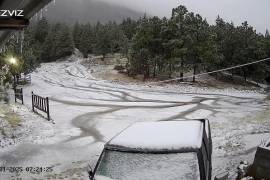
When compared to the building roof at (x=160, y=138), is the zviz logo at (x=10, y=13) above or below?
above

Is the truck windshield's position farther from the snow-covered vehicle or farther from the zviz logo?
the zviz logo

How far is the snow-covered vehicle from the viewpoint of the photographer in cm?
584

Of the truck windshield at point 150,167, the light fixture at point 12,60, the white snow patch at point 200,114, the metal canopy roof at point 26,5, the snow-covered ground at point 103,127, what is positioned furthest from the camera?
the light fixture at point 12,60

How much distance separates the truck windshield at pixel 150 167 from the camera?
19.0 feet

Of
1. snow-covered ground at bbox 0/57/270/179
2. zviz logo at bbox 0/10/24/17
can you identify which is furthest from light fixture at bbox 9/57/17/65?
zviz logo at bbox 0/10/24/17

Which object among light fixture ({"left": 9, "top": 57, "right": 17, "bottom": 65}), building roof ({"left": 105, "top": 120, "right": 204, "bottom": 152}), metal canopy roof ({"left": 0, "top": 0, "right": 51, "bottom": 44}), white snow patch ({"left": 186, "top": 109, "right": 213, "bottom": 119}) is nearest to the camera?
metal canopy roof ({"left": 0, "top": 0, "right": 51, "bottom": 44})

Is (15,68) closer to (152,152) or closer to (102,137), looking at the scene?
(102,137)

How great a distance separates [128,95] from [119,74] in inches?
892

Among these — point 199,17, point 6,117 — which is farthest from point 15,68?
point 199,17

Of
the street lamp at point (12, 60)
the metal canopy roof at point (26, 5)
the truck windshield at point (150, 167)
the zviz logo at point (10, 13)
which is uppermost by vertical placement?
the metal canopy roof at point (26, 5)

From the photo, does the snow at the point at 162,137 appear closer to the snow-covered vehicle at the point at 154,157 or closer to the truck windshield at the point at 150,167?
the snow-covered vehicle at the point at 154,157

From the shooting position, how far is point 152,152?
20.1 ft

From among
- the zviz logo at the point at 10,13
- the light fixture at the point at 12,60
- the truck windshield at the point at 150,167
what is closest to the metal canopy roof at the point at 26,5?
the zviz logo at the point at 10,13

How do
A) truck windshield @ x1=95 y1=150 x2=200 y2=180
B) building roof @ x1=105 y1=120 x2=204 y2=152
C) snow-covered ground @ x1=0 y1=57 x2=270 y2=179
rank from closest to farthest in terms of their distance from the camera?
truck windshield @ x1=95 y1=150 x2=200 y2=180 < building roof @ x1=105 y1=120 x2=204 y2=152 < snow-covered ground @ x1=0 y1=57 x2=270 y2=179
